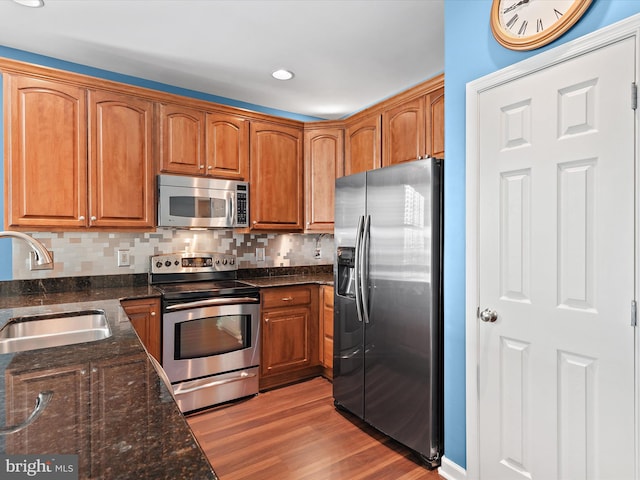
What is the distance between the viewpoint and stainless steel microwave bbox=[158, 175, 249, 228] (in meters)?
3.00

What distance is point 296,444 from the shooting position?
2414mm

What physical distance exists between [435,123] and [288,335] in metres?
2.07

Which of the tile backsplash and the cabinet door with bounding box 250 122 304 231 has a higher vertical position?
the cabinet door with bounding box 250 122 304 231

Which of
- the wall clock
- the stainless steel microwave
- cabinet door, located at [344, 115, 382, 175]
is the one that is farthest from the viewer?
cabinet door, located at [344, 115, 382, 175]

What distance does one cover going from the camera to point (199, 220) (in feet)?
10.3

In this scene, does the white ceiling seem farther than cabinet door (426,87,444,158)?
No

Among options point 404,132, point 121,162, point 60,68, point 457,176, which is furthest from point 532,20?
point 60,68

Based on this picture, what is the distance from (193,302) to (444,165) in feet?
6.46

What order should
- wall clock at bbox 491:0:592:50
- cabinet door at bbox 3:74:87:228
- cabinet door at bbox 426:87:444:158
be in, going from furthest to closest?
cabinet door at bbox 426:87:444:158 < cabinet door at bbox 3:74:87:228 < wall clock at bbox 491:0:592:50

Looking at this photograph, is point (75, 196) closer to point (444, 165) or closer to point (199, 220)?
point (199, 220)

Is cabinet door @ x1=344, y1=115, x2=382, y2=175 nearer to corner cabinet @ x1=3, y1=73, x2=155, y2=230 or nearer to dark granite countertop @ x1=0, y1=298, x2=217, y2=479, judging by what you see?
corner cabinet @ x1=3, y1=73, x2=155, y2=230

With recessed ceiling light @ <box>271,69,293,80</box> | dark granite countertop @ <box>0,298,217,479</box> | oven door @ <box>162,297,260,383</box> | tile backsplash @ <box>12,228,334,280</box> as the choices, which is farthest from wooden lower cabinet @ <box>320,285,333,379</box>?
dark granite countertop @ <box>0,298,217,479</box>

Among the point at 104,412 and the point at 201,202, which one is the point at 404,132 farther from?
the point at 104,412

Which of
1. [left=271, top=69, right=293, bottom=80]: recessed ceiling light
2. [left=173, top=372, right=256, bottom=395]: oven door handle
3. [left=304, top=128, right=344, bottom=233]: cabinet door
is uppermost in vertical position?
[left=271, top=69, right=293, bottom=80]: recessed ceiling light
